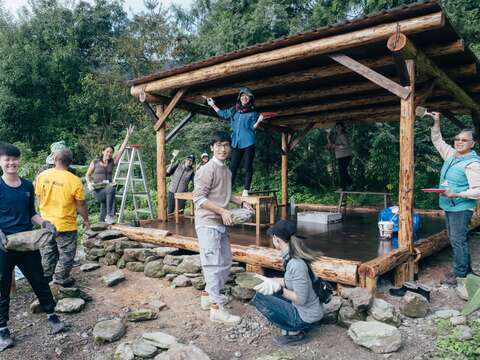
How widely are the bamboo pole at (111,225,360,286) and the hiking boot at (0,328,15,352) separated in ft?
7.99

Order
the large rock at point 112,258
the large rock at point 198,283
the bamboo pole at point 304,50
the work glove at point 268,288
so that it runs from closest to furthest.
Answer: the work glove at point 268,288, the bamboo pole at point 304,50, the large rock at point 198,283, the large rock at point 112,258

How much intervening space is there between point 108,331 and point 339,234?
147 inches

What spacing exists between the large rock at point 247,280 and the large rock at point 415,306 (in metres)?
1.53

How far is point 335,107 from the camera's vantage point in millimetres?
7898

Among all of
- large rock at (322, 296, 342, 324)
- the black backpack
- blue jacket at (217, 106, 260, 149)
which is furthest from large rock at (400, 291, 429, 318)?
blue jacket at (217, 106, 260, 149)

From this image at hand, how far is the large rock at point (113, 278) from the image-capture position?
4.70 meters

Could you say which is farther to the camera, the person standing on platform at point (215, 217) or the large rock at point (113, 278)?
the large rock at point (113, 278)

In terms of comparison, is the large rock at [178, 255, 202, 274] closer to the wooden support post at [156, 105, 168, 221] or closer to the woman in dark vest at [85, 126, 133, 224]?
the wooden support post at [156, 105, 168, 221]

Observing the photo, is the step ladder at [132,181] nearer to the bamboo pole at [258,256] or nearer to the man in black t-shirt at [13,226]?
the bamboo pole at [258,256]

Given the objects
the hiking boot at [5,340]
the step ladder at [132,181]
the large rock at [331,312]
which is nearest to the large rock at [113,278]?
the hiking boot at [5,340]

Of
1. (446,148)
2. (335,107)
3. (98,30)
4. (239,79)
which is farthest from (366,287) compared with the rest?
(98,30)

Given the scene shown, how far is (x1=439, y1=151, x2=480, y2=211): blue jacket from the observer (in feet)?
12.8

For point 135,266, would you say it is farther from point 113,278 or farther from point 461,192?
point 461,192

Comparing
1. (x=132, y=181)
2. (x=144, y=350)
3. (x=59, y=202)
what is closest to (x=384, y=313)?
(x=144, y=350)
